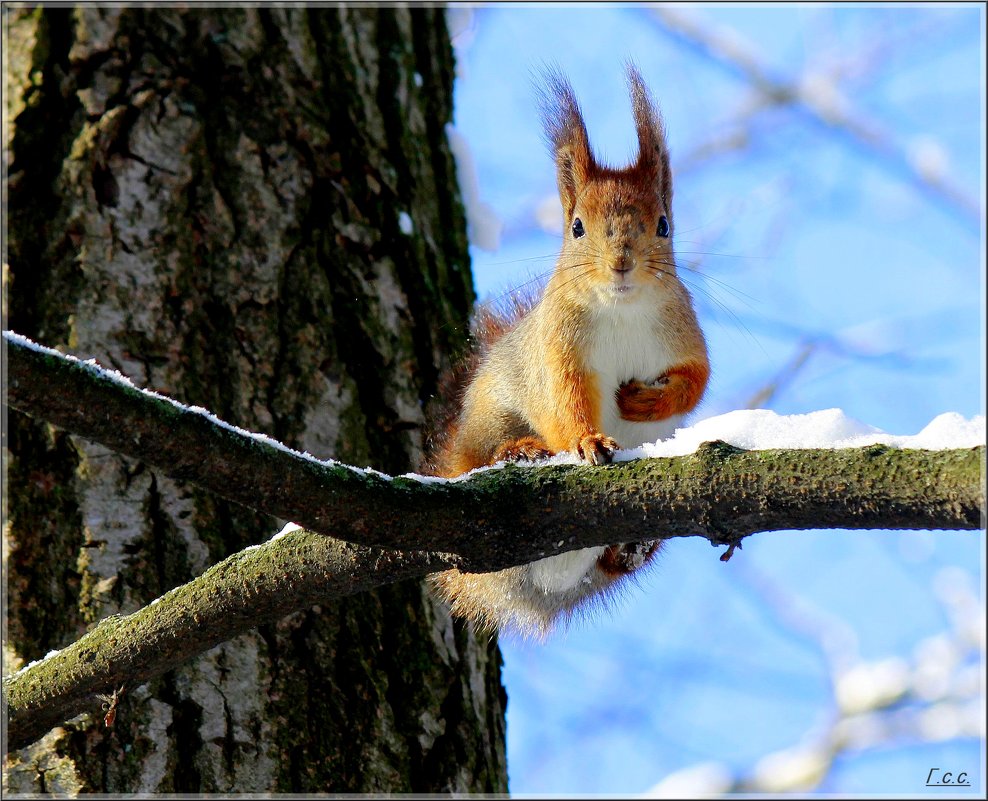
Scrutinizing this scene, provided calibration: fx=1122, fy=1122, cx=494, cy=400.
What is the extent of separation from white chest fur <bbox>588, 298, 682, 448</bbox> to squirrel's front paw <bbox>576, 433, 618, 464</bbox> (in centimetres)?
22

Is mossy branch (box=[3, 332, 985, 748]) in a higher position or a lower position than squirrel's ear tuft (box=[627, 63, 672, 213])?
lower

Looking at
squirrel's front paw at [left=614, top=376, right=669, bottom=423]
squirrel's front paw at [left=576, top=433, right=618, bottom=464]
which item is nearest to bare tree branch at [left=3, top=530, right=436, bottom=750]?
squirrel's front paw at [left=576, top=433, right=618, bottom=464]

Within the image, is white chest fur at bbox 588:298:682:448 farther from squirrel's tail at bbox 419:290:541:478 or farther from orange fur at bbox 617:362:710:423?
squirrel's tail at bbox 419:290:541:478

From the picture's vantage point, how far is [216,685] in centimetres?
170

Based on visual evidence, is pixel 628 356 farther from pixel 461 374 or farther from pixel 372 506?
pixel 372 506

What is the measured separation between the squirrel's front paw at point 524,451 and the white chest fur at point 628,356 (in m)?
0.11

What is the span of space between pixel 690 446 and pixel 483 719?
3.08 feet

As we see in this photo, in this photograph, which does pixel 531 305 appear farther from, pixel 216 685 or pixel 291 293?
pixel 216 685

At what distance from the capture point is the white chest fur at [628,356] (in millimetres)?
1851

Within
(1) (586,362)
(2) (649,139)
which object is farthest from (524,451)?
(2) (649,139)

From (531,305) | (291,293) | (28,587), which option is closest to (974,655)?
(531,305)

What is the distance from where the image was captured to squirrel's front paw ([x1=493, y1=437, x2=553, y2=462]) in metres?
1.84

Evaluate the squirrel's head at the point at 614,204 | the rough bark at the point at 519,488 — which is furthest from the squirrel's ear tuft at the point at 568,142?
the rough bark at the point at 519,488

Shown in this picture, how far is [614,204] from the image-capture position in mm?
1916
